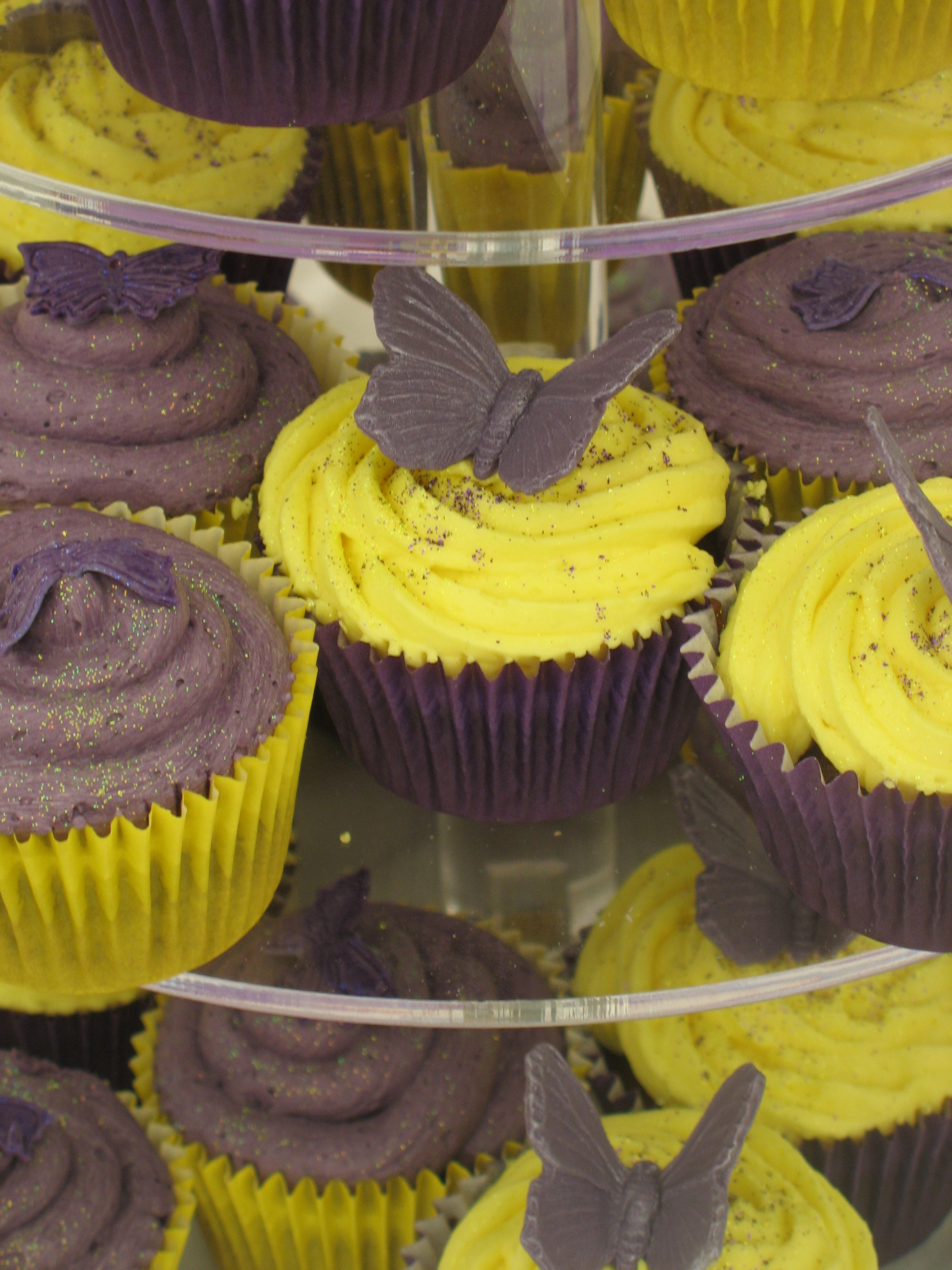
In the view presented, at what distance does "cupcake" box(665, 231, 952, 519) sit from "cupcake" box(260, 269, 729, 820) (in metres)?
0.17

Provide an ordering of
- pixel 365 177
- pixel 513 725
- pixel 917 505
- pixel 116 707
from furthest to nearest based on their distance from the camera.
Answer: pixel 365 177 < pixel 513 725 < pixel 116 707 < pixel 917 505

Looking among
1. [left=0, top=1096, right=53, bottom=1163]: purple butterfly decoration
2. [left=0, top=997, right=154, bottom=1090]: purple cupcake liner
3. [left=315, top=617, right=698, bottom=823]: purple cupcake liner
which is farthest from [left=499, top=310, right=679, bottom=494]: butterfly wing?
[left=0, top=997, right=154, bottom=1090]: purple cupcake liner

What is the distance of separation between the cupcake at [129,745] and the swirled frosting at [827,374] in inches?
27.0

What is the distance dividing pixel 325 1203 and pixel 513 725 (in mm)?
735

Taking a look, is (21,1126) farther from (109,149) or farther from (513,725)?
(109,149)

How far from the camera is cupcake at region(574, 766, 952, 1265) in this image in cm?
200

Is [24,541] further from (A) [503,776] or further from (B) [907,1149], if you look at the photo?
(B) [907,1149]

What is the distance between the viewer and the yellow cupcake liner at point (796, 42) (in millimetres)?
1701

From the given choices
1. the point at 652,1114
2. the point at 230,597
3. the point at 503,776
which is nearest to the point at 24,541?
the point at 230,597

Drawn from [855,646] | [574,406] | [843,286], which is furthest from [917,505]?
[843,286]

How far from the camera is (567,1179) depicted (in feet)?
5.38

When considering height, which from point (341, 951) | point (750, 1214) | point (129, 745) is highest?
point (129, 745)

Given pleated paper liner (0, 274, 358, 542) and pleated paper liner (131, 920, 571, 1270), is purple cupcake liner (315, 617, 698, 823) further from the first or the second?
pleated paper liner (0, 274, 358, 542)

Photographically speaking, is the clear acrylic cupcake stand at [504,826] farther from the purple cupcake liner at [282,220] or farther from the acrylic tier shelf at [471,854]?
the purple cupcake liner at [282,220]
